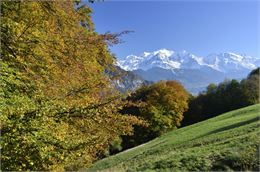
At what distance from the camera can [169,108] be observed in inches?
2896

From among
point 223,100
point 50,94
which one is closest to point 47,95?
point 50,94

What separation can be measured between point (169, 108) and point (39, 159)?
6704cm

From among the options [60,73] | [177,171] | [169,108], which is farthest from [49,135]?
[169,108]

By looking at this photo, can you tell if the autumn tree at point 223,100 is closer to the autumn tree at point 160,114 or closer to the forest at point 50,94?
the autumn tree at point 160,114

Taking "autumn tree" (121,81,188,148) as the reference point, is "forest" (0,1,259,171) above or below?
below

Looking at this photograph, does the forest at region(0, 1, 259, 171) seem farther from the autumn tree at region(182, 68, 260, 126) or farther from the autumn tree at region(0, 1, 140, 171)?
the autumn tree at region(182, 68, 260, 126)

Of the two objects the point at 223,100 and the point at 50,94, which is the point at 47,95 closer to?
the point at 50,94

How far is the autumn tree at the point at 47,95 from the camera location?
23.1 ft

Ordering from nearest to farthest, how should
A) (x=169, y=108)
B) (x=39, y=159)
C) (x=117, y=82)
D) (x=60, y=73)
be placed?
1. (x=39, y=159)
2. (x=60, y=73)
3. (x=117, y=82)
4. (x=169, y=108)

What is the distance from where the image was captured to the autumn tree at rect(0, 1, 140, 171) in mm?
7029

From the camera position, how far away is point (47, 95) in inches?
327

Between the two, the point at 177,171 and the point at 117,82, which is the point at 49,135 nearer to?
the point at 117,82

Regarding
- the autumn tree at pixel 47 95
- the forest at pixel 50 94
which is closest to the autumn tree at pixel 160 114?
the forest at pixel 50 94

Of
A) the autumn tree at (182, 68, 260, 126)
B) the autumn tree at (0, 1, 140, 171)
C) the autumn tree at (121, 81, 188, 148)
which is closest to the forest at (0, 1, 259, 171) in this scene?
the autumn tree at (0, 1, 140, 171)
